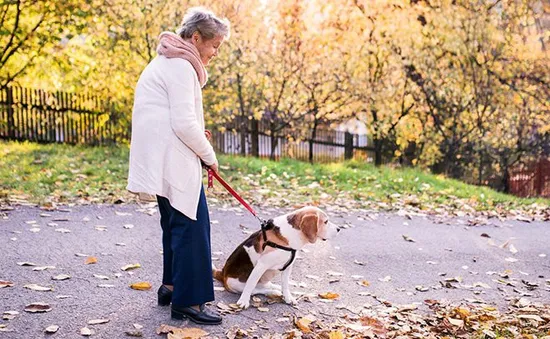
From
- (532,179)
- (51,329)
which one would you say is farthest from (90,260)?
(532,179)

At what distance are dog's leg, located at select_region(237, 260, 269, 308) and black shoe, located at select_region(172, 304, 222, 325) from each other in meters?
0.39

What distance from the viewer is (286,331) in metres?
4.29

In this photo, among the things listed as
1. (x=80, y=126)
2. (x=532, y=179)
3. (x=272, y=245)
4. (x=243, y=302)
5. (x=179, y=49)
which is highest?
(x=179, y=49)

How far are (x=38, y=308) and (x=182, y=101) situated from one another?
6.47 feet

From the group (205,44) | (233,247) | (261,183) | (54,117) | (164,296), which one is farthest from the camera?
(54,117)

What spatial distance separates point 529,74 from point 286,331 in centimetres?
1365

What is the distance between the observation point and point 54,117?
15.7 meters

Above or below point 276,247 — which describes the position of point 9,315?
below

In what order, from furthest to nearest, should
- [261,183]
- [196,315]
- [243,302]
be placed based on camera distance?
[261,183] < [243,302] < [196,315]

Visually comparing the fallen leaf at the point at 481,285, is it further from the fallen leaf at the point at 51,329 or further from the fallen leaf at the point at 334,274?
the fallen leaf at the point at 51,329

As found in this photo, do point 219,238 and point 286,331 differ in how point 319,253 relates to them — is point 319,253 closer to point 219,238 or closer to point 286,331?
point 219,238

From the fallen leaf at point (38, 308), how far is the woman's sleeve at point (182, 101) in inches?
68.5

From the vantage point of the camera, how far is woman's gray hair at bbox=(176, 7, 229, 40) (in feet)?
12.6

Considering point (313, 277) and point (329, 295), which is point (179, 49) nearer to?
point (329, 295)
